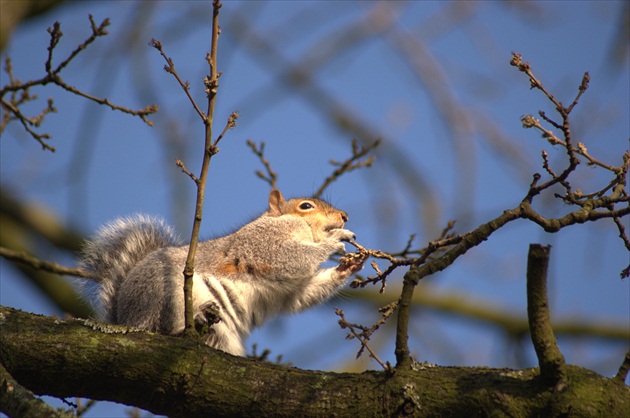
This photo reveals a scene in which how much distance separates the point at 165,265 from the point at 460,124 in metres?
3.08

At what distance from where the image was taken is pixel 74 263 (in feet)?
14.6

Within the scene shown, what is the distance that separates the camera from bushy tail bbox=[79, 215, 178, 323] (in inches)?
156

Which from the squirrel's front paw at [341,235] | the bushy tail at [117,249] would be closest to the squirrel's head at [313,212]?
the squirrel's front paw at [341,235]

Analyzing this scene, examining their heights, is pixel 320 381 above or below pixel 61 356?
below

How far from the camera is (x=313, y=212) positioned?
486 centimetres

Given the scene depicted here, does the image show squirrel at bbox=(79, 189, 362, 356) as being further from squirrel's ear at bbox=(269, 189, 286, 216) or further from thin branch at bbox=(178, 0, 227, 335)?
thin branch at bbox=(178, 0, 227, 335)

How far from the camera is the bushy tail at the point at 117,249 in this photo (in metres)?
3.97

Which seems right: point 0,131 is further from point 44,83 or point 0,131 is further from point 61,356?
point 61,356

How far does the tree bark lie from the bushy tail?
1.25 meters

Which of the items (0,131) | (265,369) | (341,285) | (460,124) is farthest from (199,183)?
(460,124)

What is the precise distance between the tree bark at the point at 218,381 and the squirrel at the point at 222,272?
89 centimetres

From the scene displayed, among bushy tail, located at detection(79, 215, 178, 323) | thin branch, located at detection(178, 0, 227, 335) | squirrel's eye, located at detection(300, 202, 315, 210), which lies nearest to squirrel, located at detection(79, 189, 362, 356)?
bushy tail, located at detection(79, 215, 178, 323)

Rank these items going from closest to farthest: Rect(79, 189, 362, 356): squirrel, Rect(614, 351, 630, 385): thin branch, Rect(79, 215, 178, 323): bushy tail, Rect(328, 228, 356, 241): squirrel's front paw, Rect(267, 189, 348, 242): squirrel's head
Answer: Rect(614, 351, 630, 385): thin branch < Rect(79, 189, 362, 356): squirrel < Rect(79, 215, 178, 323): bushy tail < Rect(328, 228, 356, 241): squirrel's front paw < Rect(267, 189, 348, 242): squirrel's head

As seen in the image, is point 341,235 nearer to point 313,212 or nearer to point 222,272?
point 313,212
